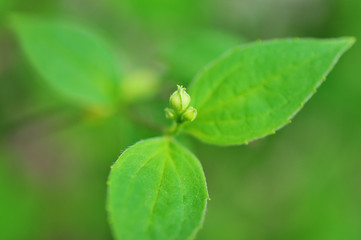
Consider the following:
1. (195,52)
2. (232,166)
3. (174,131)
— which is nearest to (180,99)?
(174,131)

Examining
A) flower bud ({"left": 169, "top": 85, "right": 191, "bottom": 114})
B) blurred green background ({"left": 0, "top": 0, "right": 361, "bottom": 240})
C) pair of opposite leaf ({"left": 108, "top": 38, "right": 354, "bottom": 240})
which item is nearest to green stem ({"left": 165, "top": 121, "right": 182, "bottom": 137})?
pair of opposite leaf ({"left": 108, "top": 38, "right": 354, "bottom": 240})

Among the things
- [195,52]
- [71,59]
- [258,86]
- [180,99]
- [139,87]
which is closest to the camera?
[180,99]

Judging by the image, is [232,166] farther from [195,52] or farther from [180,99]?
[180,99]

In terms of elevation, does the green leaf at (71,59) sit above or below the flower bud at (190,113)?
below

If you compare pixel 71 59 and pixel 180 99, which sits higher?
pixel 180 99

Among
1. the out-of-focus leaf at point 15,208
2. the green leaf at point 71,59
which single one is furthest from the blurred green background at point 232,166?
the green leaf at point 71,59

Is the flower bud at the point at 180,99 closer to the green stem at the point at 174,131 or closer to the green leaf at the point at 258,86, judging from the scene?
the green stem at the point at 174,131

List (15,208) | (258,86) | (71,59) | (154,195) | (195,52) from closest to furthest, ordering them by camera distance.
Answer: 1. (154,195)
2. (258,86)
3. (71,59)
4. (195,52)
5. (15,208)

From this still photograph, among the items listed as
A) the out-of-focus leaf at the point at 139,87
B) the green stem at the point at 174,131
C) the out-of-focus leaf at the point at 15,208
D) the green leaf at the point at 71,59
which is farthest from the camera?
the out-of-focus leaf at the point at 15,208

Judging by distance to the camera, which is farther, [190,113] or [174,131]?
[174,131]
